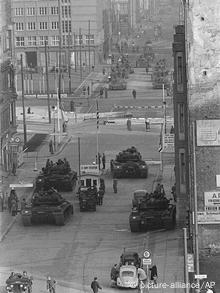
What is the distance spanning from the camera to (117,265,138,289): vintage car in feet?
139

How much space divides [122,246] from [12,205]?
8773 millimetres

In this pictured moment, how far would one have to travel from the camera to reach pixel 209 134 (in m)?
47.8

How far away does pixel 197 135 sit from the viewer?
47906 mm

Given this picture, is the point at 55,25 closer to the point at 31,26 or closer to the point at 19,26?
the point at 31,26

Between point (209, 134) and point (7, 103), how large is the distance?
24.5m

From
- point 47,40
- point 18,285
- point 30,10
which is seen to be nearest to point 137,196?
point 18,285

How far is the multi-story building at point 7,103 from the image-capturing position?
224 ft

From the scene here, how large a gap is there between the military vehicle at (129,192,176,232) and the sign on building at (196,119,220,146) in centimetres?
528

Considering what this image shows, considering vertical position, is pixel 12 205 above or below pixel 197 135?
below

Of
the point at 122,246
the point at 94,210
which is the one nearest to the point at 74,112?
the point at 94,210

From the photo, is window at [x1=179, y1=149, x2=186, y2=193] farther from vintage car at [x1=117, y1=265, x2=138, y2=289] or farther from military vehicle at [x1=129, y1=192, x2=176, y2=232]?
vintage car at [x1=117, y1=265, x2=138, y2=289]

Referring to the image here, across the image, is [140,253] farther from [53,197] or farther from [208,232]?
[53,197]

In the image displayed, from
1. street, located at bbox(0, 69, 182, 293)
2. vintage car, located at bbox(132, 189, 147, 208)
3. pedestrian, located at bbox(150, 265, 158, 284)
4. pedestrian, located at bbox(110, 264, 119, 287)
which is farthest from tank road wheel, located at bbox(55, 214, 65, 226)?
pedestrian, located at bbox(150, 265, 158, 284)

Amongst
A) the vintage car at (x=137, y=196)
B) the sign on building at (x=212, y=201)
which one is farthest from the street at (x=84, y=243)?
the sign on building at (x=212, y=201)
